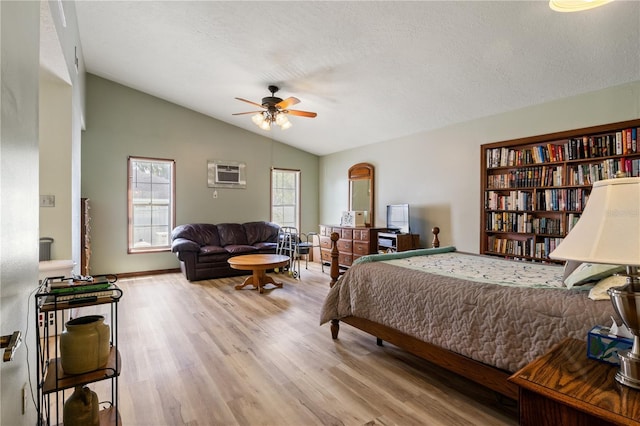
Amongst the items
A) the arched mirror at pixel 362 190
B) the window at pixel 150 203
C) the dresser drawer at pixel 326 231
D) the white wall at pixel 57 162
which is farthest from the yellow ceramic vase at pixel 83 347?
the arched mirror at pixel 362 190

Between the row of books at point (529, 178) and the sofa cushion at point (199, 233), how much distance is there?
15.3ft

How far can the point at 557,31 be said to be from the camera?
2.65 m

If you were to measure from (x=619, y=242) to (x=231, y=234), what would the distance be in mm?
5896

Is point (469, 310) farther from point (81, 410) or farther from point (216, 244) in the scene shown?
point (216, 244)

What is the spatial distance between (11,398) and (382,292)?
2068mm

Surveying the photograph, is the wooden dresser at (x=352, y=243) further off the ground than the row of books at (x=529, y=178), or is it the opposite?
the row of books at (x=529, y=178)

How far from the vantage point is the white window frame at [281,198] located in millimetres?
7137

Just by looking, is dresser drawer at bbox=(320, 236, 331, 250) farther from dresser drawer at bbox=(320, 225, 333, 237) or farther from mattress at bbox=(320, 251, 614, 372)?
mattress at bbox=(320, 251, 614, 372)

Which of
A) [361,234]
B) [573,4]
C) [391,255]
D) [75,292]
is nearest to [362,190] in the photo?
[361,234]

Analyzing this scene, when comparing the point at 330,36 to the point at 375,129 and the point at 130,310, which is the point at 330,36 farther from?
the point at 130,310

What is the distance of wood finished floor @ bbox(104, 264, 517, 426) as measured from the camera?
1.88m

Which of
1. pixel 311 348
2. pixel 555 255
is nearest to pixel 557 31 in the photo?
pixel 555 255

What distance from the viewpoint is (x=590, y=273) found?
1.66 meters

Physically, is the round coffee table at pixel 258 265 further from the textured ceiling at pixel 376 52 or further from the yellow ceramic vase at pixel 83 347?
the yellow ceramic vase at pixel 83 347
